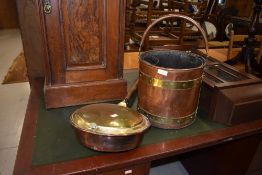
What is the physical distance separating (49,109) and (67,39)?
0.27 meters

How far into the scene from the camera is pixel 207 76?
901mm

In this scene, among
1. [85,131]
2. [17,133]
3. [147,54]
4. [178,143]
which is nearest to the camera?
[85,131]

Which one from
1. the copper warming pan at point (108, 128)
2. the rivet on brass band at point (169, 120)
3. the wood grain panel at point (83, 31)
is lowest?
the rivet on brass band at point (169, 120)

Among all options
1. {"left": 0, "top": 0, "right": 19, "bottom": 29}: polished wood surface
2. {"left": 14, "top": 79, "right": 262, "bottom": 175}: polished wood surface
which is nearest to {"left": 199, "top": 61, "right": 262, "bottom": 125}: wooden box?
{"left": 14, "top": 79, "right": 262, "bottom": 175}: polished wood surface

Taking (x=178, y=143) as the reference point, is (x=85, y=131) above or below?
above

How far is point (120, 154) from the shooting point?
2.13ft

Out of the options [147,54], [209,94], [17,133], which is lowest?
[17,133]

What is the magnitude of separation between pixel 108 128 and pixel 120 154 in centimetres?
12

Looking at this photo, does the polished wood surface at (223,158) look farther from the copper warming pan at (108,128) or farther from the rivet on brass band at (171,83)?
the copper warming pan at (108,128)

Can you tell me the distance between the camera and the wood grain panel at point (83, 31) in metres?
0.75

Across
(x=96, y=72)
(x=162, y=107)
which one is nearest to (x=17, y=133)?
(x=96, y=72)

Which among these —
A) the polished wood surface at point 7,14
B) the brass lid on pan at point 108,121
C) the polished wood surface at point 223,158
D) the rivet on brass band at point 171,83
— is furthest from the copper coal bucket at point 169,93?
the polished wood surface at point 7,14

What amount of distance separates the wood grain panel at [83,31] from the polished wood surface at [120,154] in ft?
0.87

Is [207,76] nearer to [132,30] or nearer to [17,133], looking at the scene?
[17,133]
